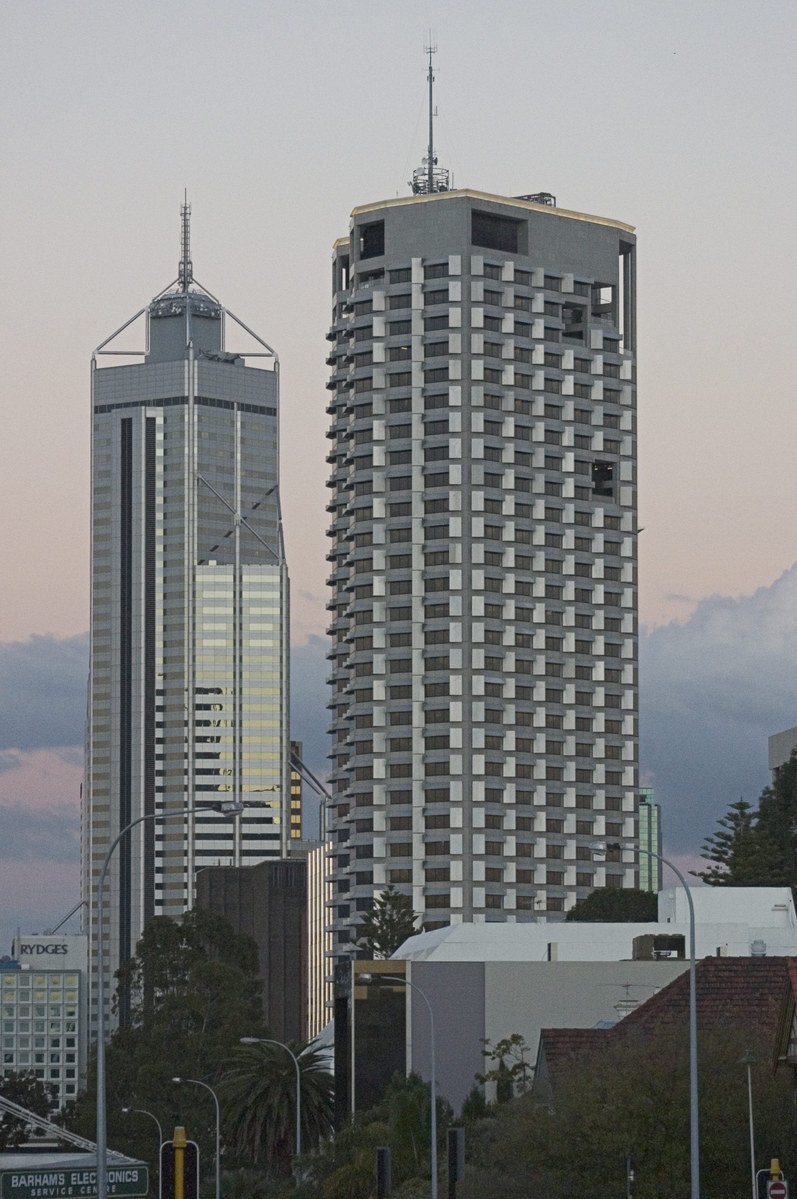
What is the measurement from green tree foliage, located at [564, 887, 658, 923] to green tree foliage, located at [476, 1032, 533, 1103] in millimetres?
65287

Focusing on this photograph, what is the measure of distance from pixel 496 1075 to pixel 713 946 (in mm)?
25412

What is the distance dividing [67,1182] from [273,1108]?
5831 cm

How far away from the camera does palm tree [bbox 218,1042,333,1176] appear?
107 meters

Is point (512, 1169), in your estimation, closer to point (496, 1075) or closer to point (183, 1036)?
point (496, 1075)

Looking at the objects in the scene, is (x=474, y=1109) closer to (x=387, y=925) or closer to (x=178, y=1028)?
(x=178, y=1028)

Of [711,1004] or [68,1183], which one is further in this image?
[711,1004]

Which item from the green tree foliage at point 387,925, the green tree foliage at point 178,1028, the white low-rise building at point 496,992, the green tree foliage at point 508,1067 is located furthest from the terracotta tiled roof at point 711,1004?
the green tree foliage at point 387,925

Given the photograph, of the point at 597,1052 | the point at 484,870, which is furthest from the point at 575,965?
the point at 484,870

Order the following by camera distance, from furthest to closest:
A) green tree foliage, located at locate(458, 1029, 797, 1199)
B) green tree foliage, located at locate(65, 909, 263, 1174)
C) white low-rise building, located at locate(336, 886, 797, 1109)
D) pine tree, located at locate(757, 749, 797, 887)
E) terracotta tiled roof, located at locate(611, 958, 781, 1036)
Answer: pine tree, located at locate(757, 749, 797, 887), green tree foliage, located at locate(65, 909, 263, 1174), white low-rise building, located at locate(336, 886, 797, 1109), terracotta tiled roof, located at locate(611, 958, 781, 1036), green tree foliage, located at locate(458, 1029, 797, 1199)

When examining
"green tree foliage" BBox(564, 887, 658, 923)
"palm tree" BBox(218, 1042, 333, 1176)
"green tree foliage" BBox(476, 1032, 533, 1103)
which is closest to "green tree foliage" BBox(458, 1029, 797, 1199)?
"green tree foliage" BBox(476, 1032, 533, 1103)

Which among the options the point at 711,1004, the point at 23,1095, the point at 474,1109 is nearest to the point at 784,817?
the point at 23,1095

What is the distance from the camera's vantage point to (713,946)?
11462 centimetres

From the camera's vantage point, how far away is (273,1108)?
107 metres

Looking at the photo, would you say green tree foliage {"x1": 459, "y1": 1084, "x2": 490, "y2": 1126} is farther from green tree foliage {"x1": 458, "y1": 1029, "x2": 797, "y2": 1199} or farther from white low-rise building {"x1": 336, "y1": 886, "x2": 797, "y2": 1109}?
green tree foliage {"x1": 458, "y1": 1029, "x2": 797, "y2": 1199}
